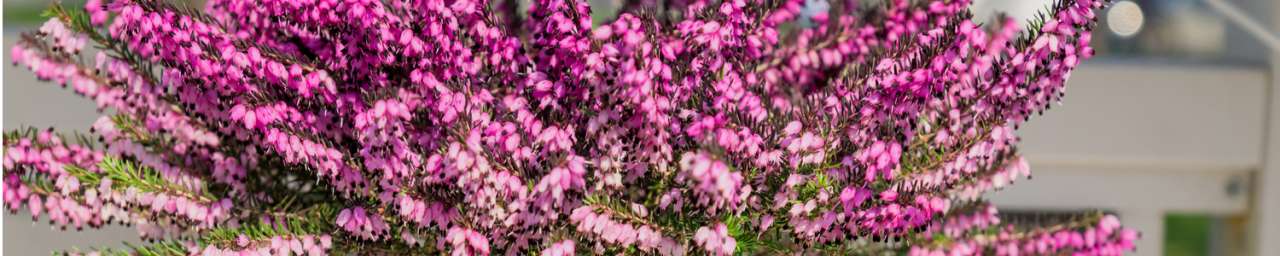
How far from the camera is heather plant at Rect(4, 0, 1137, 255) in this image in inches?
94.9

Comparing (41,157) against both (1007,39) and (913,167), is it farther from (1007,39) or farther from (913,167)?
(1007,39)

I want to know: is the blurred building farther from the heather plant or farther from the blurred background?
the heather plant

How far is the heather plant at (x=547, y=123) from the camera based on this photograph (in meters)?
2.41

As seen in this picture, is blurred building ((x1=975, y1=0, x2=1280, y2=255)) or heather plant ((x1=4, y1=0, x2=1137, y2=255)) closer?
heather plant ((x1=4, y1=0, x2=1137, y2=255))

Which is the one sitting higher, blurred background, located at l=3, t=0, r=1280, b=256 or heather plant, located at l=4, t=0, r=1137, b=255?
blurred background, located at l=3, t=0, r=1280, b=256

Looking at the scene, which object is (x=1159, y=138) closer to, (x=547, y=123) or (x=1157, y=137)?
(x=1157, y=137)

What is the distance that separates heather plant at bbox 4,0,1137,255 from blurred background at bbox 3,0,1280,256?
2.39 metres

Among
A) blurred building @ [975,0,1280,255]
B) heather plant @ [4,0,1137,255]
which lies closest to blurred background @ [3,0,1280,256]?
blurred building @ [975,0,1280,255]

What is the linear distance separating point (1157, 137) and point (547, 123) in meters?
3.80

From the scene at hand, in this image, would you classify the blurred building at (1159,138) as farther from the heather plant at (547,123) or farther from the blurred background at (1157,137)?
the heather plant at (547,123)

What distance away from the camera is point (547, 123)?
2.53 metres

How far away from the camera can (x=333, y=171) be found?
8.25 ft

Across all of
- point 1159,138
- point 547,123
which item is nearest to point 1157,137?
point 1159,138

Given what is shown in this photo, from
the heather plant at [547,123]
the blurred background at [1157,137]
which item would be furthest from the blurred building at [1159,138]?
the heather plant at [547,123]
